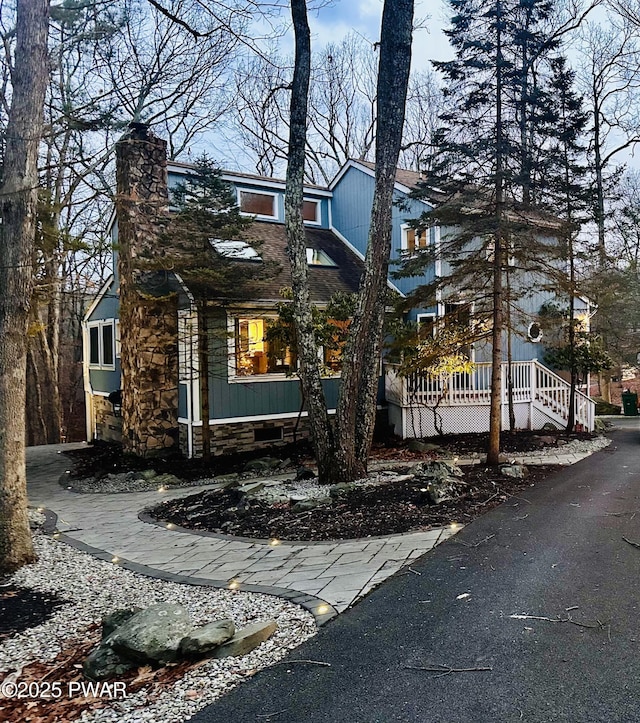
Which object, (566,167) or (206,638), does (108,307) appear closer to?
(566,167)

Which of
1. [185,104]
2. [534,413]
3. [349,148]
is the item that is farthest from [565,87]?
[349,148]

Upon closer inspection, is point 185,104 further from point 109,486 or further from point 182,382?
point 109,486

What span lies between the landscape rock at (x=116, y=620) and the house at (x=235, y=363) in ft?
20.6

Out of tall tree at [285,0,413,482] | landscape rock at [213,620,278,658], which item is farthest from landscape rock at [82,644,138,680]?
tall tree at [285,0,413,482]

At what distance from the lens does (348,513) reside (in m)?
5.90

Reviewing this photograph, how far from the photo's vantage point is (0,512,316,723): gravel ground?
2.73m

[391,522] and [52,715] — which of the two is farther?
[391,522]

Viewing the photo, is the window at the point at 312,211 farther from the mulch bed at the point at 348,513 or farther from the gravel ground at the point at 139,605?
the gravel ground at the point at 139,605

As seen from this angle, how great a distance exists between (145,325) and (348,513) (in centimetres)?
651

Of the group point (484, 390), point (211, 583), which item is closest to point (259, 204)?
point (484, 390)

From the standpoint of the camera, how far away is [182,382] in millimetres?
10805

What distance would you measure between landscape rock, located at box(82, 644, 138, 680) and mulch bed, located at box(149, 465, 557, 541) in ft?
7.93

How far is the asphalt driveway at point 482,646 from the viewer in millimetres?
2580

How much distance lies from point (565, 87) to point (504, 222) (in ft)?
9.66
